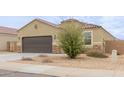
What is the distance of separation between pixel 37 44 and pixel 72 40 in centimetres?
1193

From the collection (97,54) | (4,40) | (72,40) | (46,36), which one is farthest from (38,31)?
(72,40)

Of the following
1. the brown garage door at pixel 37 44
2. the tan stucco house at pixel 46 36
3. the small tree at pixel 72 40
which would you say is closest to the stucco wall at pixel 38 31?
the tan stucco house at pixel 46 36

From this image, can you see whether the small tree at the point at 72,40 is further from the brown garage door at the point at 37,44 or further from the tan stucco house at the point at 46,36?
the brown garage door at the point at 37,44

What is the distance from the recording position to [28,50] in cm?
3253

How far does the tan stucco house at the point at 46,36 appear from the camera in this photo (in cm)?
2809

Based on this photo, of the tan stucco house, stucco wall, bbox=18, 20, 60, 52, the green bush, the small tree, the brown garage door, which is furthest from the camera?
A: the brown garage door

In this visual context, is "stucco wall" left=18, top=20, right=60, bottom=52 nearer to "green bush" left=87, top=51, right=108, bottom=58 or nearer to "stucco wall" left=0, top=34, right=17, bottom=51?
"stucco wall" left=0, top=34, right=17, bottom=51

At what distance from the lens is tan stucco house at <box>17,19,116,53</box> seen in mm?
28094

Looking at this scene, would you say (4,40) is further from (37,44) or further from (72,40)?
(72,40)

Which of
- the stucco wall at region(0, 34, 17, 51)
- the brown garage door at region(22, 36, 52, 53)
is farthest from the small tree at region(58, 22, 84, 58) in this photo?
the stucco wall at region(0, 34, 17, 51)

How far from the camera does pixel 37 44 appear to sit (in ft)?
104

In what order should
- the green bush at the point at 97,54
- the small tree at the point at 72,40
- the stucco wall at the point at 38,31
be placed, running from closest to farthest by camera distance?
the small tree at the point at 72,40 < the green bush at the point at 97,54 < the stucco wall at the point at 38,31

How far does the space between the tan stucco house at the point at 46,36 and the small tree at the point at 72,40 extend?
7.37 meters
